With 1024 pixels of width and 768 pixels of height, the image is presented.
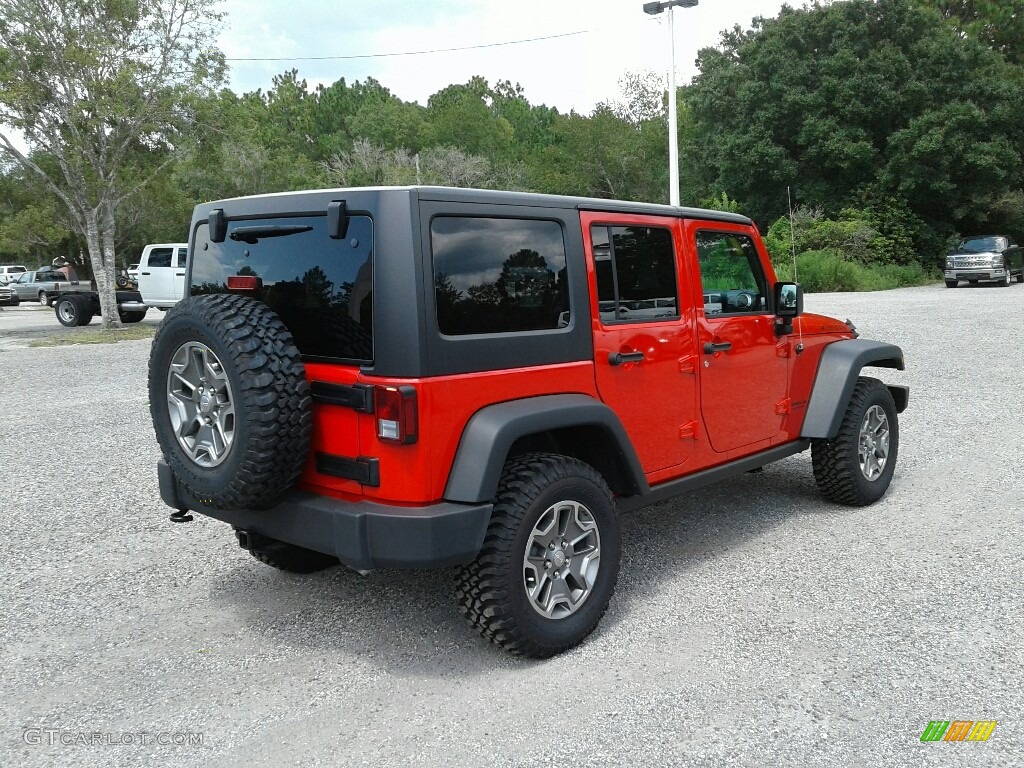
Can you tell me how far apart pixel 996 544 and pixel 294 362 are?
389 cm

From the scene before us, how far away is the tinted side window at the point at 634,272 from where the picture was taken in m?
3.90

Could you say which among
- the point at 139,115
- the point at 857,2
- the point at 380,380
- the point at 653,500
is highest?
the point at 857,2

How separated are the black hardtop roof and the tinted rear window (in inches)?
2.2

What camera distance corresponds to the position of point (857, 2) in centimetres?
3581

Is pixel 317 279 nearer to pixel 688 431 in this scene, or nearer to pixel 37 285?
pixel 688 431

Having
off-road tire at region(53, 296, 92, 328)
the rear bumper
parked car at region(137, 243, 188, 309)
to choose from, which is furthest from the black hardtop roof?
off-road tire at region(53, 296, 92, 328)

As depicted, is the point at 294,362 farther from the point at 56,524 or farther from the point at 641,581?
the point at 56,524

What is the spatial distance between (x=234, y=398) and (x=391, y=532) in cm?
76

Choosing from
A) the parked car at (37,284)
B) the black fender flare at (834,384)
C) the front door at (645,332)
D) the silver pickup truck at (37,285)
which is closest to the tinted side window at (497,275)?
the front door at (645,332)

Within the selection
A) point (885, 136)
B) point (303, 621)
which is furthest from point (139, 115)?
point (885, 136)

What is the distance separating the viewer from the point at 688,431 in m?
4.32

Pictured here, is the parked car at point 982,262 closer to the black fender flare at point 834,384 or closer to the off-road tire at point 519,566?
the black fender flare at point 834,384

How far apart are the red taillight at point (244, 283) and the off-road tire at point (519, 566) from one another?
51.4 inches

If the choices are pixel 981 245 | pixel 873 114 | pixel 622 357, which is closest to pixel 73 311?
pixel 622 357
